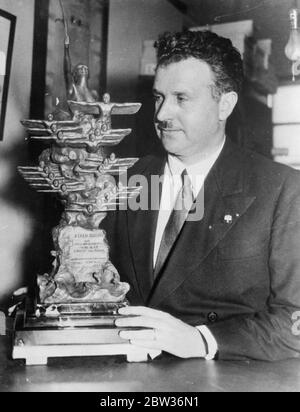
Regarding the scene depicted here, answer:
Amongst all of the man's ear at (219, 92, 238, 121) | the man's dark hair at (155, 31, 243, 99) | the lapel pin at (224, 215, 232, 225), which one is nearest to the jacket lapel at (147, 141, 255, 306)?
the lapel pin at (224, 215, 232, 225)

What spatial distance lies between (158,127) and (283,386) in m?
0.92

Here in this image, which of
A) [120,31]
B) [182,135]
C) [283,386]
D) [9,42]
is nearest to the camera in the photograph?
[283,386]

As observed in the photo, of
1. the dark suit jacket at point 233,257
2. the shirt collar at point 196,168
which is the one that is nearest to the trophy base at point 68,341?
the dark suit jacket at point 233,257

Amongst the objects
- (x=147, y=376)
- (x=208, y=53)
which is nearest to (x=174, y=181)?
(x=208, y=53)

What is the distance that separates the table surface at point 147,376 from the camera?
1079 mm

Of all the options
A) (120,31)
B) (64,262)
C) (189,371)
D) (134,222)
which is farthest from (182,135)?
(120,31)

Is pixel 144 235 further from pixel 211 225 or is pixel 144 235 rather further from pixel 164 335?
pixel 164 335

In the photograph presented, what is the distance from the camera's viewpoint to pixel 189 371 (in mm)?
1190

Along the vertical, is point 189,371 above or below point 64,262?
below

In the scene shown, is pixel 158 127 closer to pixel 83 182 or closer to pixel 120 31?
pixel 83 182

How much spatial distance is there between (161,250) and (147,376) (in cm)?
54

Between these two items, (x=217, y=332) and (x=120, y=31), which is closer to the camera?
(x=217, y=332)

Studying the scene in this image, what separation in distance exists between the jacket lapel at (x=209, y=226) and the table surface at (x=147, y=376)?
0.98 ft

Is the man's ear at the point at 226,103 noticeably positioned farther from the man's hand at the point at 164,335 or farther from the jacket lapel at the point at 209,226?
the man's hand at the point at 164,335
